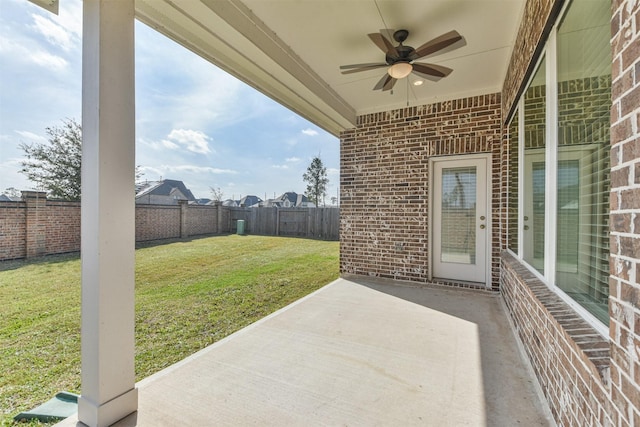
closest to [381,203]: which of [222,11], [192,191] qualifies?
[222,11]

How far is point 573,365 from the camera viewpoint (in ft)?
4.26

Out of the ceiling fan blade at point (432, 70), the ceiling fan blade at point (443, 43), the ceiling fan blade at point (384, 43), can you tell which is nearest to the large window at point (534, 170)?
the ceiling fan blade at point (443, 43)

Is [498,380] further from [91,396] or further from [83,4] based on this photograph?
[83,4]

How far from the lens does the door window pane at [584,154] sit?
4.18 ft

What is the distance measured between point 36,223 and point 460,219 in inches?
379

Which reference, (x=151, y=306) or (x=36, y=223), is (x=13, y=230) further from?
(x=151, y=306)

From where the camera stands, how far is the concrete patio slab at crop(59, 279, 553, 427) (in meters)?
1.66

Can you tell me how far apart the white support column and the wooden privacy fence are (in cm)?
1032

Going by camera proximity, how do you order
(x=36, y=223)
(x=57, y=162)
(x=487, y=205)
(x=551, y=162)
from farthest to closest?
(x=57, y=162), (x=36, y=223), (x=487, y=205), (x=551, y=162)

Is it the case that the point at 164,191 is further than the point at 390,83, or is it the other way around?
A: the point at 164,191

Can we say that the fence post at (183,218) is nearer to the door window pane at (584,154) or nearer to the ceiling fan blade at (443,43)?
the ceiling fan blade at (443,43)

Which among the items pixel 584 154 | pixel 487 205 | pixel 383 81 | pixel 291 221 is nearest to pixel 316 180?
pixel 291 221

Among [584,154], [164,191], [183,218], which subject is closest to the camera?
[584,154]

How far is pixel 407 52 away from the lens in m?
2.75
